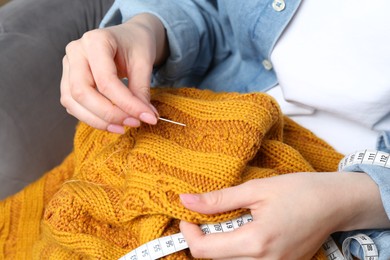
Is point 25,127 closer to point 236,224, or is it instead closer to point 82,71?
point 82,71

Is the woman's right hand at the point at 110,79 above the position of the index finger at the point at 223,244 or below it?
above

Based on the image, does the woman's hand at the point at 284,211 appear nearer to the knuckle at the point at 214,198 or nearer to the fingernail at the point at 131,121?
the knuckle at the point at 214,198

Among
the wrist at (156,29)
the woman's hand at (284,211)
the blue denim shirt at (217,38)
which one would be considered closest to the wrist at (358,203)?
the woman's hand at (284,211)

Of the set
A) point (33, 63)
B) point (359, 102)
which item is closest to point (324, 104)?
point (359, 102)

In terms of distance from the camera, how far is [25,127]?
0.83 meters

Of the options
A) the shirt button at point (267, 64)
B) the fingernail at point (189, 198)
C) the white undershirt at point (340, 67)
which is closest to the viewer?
the fingernail at point (189, 198)

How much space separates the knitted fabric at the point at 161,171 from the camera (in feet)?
1.79

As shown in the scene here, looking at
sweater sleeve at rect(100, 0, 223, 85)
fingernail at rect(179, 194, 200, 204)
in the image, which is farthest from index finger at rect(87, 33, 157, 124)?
sweater sleeve at rect(100, 0, 223, 85)

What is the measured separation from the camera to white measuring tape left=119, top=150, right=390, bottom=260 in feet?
1.75

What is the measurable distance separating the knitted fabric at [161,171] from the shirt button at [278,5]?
0.16 metres

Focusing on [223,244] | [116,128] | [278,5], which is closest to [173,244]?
[223,244]

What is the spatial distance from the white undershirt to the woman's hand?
5.2 inches

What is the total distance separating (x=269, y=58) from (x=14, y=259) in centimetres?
51

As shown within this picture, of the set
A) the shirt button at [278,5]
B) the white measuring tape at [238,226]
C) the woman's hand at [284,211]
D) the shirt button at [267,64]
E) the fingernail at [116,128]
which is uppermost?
the shirt button at [278,5]
